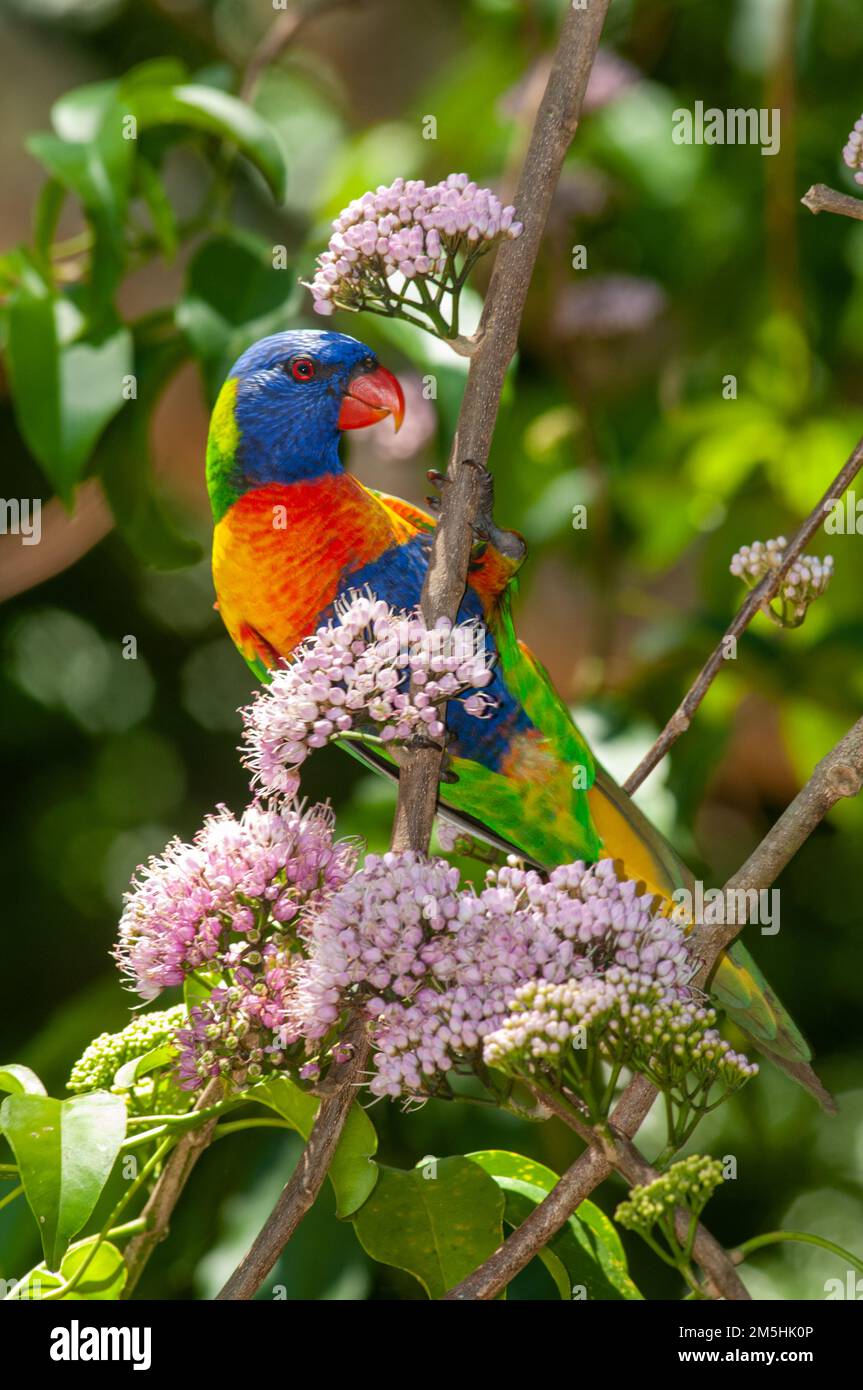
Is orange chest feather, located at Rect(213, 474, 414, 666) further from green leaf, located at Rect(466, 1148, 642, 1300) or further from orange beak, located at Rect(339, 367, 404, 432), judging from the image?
green leaf, located at Rect(466, 1148, 642, 1300)

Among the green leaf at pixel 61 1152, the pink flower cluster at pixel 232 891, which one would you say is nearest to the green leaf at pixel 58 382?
the pink flower cluster at pixel 232 891

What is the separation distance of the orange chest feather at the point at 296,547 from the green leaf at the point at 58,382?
1.34 ft

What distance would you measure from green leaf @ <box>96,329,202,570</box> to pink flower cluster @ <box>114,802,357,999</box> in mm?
873

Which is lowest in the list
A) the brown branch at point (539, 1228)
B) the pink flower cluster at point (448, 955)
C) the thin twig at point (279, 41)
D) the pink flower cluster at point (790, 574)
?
the brown branch at point (539, 1228)

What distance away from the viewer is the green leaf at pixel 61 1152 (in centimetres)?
90

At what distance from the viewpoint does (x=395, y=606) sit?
1268 mm

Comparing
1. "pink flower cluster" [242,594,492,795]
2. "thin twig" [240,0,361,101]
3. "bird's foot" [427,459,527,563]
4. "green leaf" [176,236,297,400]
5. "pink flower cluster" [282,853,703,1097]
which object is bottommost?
"pink flower cluster" [282,853,703,1097]

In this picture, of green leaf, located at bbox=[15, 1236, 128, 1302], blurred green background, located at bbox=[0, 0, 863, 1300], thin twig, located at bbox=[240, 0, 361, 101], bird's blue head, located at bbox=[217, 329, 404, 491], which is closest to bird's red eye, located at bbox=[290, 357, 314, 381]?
bird's blue head, located at bbox=[217, 329, 404, 491]

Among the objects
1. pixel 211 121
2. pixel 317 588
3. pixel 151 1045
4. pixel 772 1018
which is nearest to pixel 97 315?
pixel 211 121

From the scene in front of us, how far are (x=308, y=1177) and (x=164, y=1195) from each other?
0.22 m

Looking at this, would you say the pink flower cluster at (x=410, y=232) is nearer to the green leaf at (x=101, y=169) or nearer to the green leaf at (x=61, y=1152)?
the green leaf at (x=61, y=1152)

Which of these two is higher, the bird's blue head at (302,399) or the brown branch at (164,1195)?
the bird's blue head at (302,399)

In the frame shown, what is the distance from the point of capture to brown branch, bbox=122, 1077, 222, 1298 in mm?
1069

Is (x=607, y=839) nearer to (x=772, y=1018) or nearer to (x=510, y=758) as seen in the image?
(x=510, y=758)
